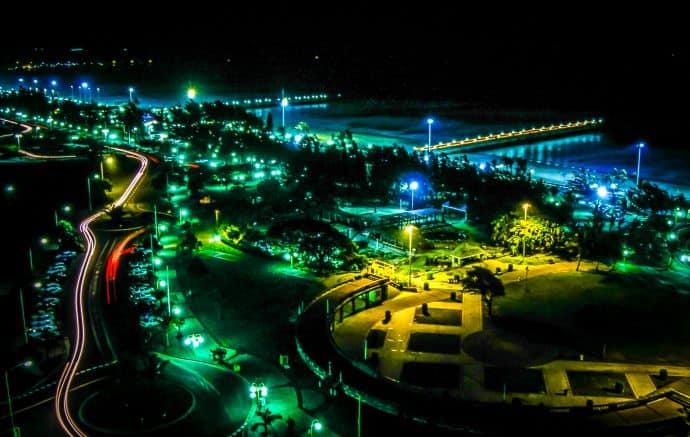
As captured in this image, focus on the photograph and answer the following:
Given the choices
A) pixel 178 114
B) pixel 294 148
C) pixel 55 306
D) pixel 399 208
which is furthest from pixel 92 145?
pixel 55 306

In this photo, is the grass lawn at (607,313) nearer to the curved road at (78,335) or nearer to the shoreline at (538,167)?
the curved road at (78,335)

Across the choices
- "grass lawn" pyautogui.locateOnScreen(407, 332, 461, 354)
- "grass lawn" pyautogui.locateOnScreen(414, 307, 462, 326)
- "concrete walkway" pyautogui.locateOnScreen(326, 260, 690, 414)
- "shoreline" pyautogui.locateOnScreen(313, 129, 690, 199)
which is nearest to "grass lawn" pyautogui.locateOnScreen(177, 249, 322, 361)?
"concrete walkway" pyautogui.locateOnScreen(326, 260, 690, 414)

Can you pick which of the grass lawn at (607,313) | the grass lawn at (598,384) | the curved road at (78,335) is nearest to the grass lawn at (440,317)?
the grass lawn at (607,313)

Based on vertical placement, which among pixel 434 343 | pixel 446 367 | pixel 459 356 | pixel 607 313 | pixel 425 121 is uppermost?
pixel 425 121

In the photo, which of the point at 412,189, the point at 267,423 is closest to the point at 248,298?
the point at 267,423

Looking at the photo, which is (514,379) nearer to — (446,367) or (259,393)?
(446,367)
